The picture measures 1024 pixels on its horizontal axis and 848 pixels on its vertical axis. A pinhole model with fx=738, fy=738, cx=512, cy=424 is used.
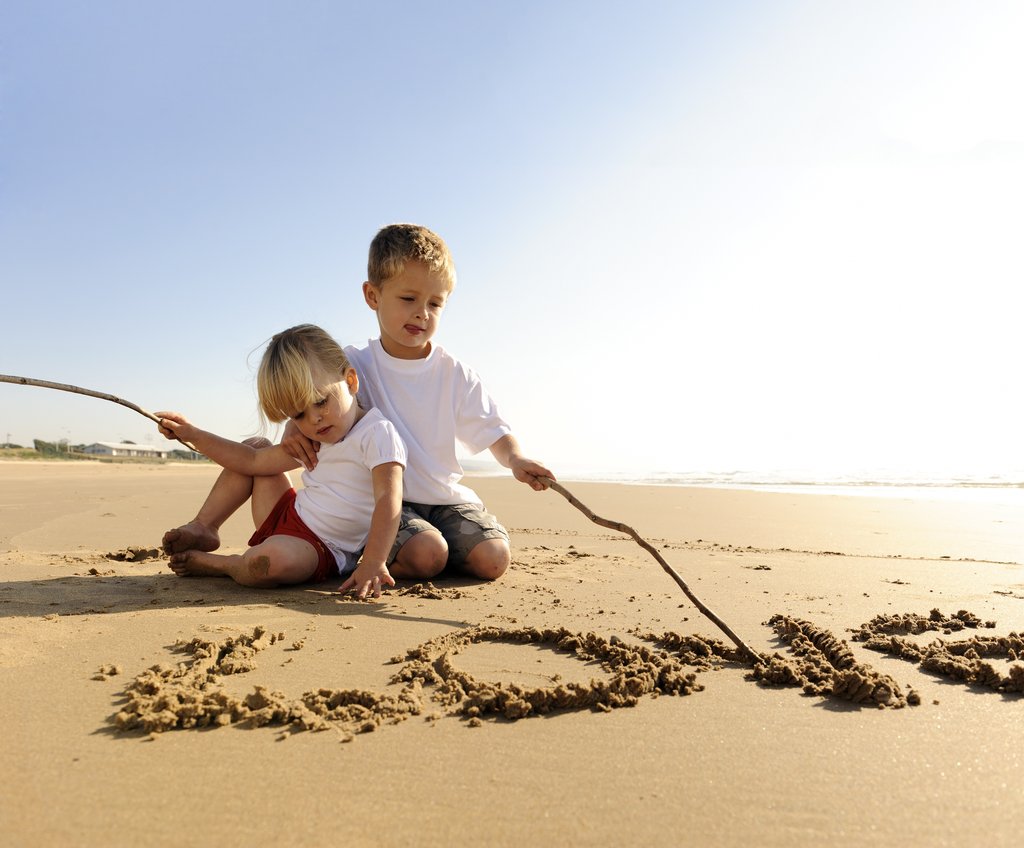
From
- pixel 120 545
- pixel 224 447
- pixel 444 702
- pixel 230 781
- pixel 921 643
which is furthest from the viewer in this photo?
pixel 120 545

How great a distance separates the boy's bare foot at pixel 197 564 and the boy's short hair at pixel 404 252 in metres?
1.42

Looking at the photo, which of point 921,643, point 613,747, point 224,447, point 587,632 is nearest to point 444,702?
point 613,747

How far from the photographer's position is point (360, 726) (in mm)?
1476

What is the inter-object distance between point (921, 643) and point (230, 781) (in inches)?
79.3

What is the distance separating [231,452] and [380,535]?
909 millimetres

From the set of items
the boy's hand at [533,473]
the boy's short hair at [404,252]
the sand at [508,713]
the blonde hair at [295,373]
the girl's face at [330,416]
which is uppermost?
the boy's short hair at [404,252]

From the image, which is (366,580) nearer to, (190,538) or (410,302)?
(190,538)

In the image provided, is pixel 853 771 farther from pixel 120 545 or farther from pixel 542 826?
pixel 120 545

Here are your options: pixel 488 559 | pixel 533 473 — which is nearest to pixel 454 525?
pixel 488 559

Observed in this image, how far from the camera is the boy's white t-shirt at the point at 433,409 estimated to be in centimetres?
350

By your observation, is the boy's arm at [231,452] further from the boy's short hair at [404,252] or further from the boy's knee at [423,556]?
the boy's short hair at [404,252]

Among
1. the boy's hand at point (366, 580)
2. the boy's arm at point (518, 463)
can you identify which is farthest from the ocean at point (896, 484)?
the boy's hand at point (366, 580)

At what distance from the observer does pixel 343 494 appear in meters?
3.17

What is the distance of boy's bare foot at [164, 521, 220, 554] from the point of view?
329cm
